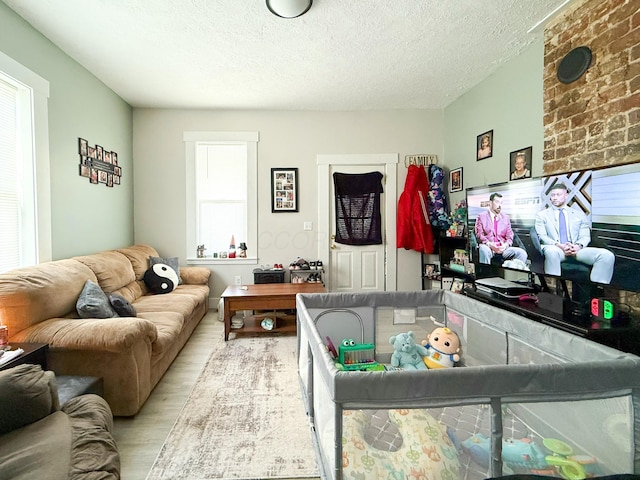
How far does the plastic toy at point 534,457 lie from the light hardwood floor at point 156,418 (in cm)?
144

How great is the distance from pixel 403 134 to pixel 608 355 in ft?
11.8

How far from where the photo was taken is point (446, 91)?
366 centimetres

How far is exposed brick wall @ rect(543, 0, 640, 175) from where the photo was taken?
1.81 m

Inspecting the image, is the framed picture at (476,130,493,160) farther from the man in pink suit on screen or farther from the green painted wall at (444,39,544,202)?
the man in pink suit on screen

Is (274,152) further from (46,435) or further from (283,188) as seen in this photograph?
(46,435)

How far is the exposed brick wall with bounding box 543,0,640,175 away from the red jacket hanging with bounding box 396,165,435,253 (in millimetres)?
1653

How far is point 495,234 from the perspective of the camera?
2.51 metres

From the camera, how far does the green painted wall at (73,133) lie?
7.85 ft

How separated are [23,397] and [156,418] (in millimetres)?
872

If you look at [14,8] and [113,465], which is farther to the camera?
[14,8]

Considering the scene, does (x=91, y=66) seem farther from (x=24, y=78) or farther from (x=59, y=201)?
(x=59, y=201)

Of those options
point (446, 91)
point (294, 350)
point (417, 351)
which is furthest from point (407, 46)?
point (294, 350)

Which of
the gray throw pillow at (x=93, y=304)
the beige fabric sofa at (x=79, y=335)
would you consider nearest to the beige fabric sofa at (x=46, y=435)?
the beige fabric sofa at (x=79, y=335)

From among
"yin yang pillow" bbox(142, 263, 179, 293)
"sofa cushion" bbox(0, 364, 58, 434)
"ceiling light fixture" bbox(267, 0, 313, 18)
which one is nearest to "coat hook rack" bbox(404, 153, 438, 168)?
"ceiling light fixture" bbox(267, 0, 313, 18)
